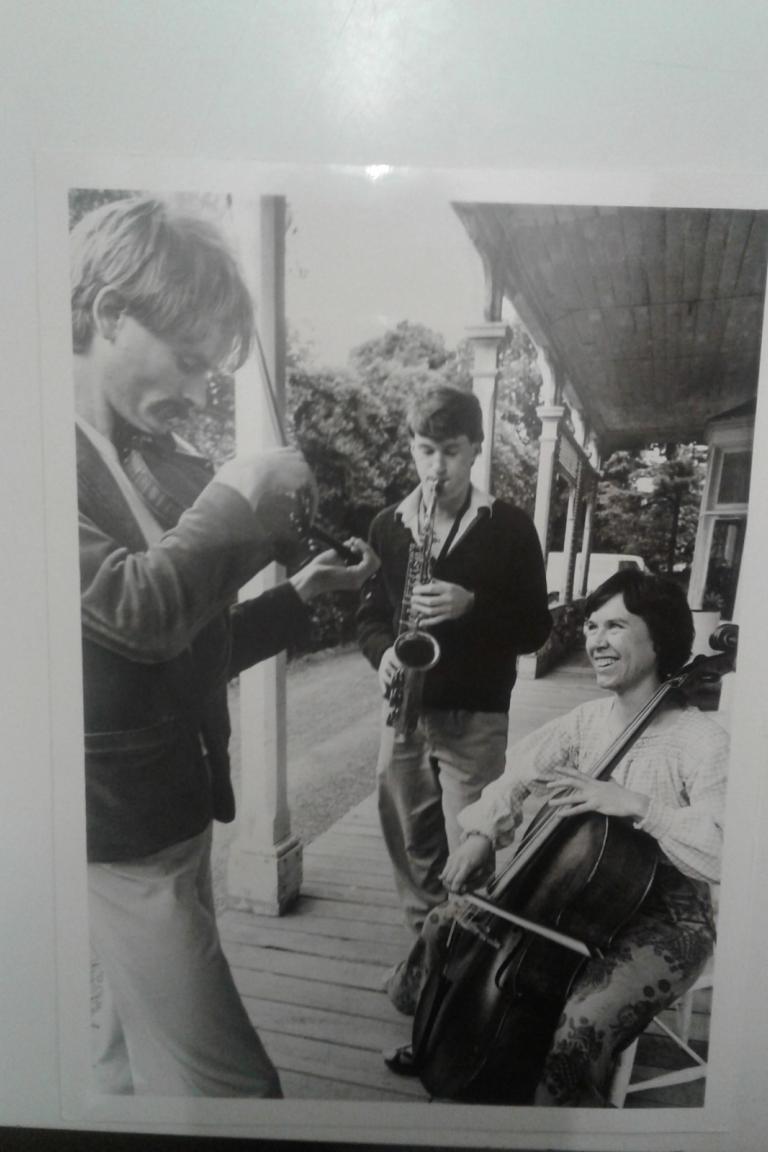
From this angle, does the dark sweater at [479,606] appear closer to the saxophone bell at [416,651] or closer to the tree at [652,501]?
the saxophone bell at [416,651]

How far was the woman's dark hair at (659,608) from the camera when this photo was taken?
1190 mm

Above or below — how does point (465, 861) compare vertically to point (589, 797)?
below

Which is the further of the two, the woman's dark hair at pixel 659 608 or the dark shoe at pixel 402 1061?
the dark shoe at pixel 402 1061

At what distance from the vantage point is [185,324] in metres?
1.16

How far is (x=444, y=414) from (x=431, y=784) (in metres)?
0.59

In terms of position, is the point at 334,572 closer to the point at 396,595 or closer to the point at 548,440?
the point at 396,595

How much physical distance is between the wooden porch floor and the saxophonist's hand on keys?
379 millimetres

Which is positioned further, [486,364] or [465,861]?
[465,861]

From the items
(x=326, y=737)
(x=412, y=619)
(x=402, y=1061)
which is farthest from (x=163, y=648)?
(x=402, y=1061)

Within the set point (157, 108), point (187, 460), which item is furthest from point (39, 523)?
point (157, 108)

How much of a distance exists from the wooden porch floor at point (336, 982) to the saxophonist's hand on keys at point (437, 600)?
1.24 ft

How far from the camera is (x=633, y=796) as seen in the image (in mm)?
1216

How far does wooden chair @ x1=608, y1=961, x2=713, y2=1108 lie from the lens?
1.30 m

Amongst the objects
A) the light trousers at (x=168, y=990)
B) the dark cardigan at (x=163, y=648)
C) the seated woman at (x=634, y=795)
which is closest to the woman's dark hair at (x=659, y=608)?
the seated woman at (x=634, y=795)
